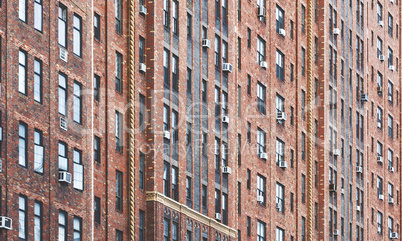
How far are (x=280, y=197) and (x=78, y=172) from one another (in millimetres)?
29957

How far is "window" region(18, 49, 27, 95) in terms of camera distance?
6044 cm

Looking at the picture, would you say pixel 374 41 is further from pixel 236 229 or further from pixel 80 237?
pixel 80 237

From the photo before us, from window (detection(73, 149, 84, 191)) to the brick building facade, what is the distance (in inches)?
3.6

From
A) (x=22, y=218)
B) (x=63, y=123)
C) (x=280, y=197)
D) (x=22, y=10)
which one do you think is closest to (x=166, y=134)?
(x=63, y=123)

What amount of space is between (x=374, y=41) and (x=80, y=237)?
185 feet

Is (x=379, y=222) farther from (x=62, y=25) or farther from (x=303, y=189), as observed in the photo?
(x=62, y=25)

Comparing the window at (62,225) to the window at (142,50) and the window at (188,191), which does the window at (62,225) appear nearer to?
the window at (142,50)

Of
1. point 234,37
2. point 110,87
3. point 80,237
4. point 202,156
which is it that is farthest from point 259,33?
point 80,237

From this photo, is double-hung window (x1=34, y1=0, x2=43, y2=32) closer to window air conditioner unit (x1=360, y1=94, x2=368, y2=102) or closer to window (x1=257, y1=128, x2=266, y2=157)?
window (x1=257, y1=128, x2=266, y2=157)

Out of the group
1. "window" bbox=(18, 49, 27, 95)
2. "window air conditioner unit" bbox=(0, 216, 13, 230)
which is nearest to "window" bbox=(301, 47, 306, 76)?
"window" bbox=(18, 49, 27, 95)

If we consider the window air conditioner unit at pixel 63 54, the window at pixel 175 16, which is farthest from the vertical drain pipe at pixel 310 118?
the window air conditioner unit at pixel 63 54

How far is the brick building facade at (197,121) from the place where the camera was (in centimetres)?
6172

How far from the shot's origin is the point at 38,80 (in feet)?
204

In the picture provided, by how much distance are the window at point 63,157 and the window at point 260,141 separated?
89.5ft
